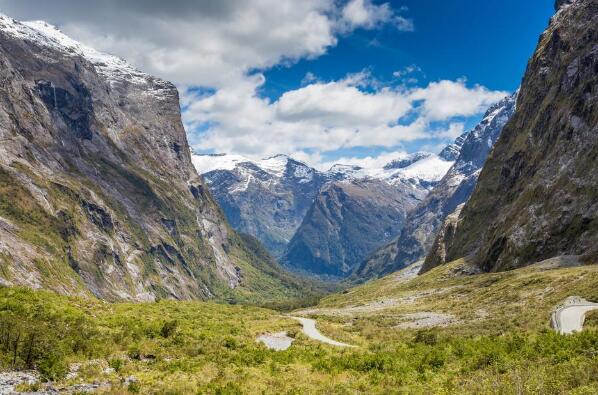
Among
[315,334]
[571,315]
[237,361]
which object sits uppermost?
[571,315]

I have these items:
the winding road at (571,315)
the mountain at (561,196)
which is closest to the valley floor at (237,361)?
the winding road at (571,315)

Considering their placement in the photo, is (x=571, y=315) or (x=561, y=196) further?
(x=561, y=196)

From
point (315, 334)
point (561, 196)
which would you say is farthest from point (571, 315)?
point (561, 196)

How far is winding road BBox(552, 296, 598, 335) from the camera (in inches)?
1758

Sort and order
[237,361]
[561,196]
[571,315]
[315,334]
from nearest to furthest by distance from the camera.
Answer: [237,361] → [571,315] → [315,334] → [561,196]

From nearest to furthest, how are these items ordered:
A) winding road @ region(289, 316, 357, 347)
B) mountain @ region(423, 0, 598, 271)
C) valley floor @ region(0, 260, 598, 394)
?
valley floor @ region(0, 260, 598, 394), winding road @ region(289, 316, 357, 347), mountain @ region(423, 0, 598, 271)

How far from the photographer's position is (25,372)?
2634 cm

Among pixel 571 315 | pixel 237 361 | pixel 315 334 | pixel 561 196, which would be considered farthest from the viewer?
pixel 561 196

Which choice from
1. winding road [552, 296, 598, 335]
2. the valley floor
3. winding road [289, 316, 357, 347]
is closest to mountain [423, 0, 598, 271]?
winding road [552, 296, 598, 335]

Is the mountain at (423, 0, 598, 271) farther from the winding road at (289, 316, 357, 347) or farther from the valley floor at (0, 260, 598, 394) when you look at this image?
the valley floor at (0, 260, 598, 394)

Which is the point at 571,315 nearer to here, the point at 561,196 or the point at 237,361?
the point at 237,361

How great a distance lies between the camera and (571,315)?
52500 millimetres

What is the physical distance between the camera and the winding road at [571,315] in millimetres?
44656

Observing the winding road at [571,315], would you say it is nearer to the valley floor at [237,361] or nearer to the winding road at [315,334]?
the valley floor at [237,361]
